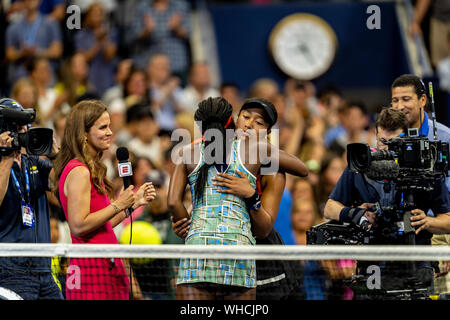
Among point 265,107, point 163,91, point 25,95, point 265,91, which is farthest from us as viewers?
point 163,91

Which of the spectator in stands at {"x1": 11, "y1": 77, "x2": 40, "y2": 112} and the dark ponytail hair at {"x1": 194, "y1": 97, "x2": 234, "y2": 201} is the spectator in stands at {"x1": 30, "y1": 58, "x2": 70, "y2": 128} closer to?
the spectator in stands at {"x1": 11, "y1": 77, "x2": 40, "y2": 112}

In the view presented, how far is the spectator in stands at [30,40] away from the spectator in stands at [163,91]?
1.40m

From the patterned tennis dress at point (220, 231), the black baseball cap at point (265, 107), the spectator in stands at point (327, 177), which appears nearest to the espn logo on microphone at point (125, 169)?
the patterned tennis dress at point (220, 231)

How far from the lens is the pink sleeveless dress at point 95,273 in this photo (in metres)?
5.34

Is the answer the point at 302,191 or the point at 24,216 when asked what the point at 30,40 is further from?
the point at 24,216

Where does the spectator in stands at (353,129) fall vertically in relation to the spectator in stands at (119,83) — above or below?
below

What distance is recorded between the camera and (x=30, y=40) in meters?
11.0

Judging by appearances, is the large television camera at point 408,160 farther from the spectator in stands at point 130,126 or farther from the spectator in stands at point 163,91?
the spectator in stands at point 163,91

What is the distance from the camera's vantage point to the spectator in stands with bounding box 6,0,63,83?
35.8 ft

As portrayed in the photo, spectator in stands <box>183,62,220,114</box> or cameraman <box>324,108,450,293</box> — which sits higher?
spectator in stands <box>183,62,220,114</box>

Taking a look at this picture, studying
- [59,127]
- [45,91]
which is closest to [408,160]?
[59,127]

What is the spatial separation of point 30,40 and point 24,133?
19.7ft

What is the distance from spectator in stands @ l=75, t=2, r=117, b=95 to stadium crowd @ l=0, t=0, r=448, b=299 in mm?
14

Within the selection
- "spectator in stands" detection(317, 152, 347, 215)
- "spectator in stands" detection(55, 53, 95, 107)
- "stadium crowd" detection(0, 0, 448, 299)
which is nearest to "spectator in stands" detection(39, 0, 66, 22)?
"stadium crowd" detection(0, 0, 448, 299)
